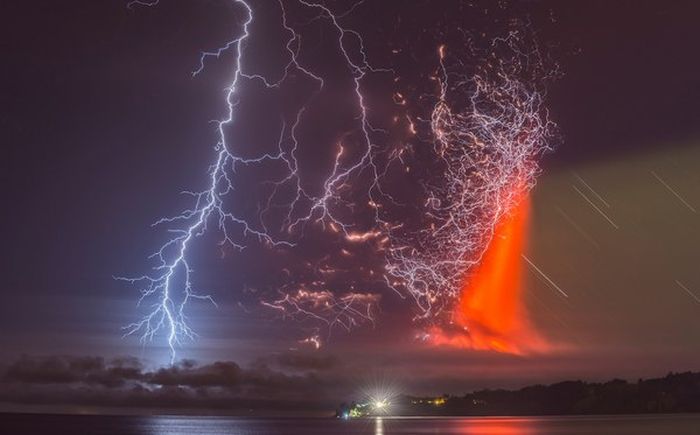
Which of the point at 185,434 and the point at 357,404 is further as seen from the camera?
the point at 357,404

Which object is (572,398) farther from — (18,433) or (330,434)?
(18,433)

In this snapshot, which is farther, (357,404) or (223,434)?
(357,404)

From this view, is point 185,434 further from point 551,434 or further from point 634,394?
point 634,394

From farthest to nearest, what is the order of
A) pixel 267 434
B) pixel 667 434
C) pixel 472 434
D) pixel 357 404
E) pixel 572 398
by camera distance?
pixel 572 398
pixel 357 404
pixel 267 434
pixel 472 434
pixel 667 434

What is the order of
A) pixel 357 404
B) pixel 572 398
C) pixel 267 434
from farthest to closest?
pixel 572 398
pixel 357 404
pixel 267 434

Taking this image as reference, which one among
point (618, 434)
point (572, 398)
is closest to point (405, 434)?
point (618, 434)

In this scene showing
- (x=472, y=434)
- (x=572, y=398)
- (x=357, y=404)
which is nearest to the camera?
(x=472, y=434)

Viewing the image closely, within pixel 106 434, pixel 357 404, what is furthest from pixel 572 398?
pixel 106 434

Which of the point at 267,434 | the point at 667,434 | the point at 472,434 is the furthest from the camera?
the point at 267,434
